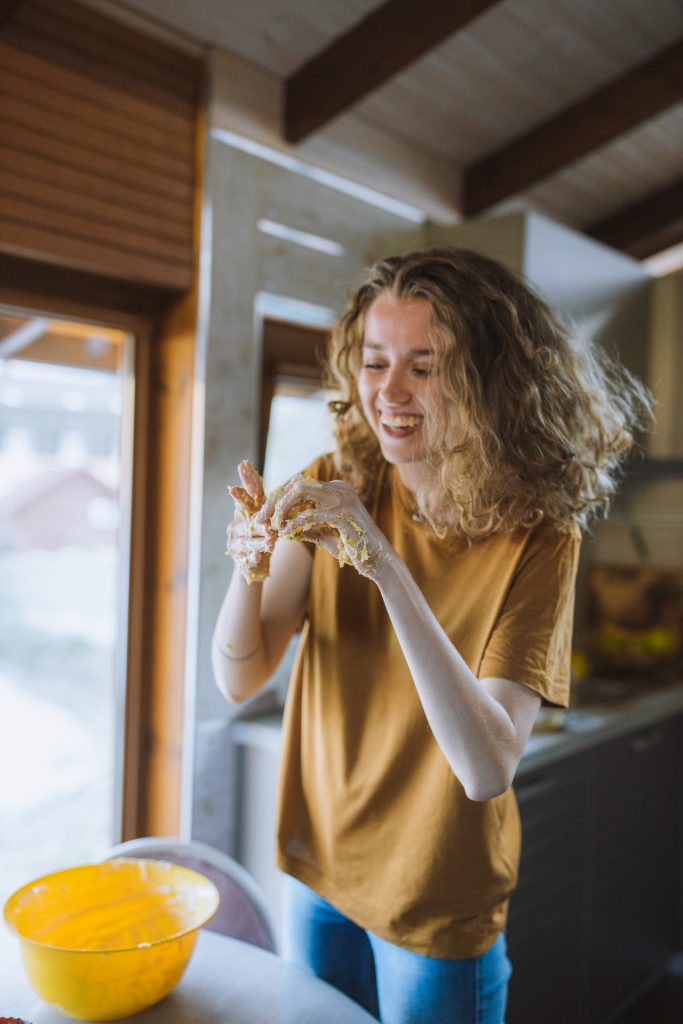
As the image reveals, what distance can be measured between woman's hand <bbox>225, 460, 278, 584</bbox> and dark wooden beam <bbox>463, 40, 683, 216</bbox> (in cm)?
202

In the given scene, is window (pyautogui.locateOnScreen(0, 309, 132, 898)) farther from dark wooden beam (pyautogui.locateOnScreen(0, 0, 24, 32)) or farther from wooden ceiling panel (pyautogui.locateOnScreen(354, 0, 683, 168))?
wooden ceiling panel (pyautogui.locateOnScreen(354, 0, 683, 168))

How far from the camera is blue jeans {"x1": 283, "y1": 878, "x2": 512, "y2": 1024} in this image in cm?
119

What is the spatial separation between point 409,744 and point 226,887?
19.3 inches

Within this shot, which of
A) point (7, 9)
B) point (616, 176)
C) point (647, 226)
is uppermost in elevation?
point (616, 176)

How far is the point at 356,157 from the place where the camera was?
2.57m

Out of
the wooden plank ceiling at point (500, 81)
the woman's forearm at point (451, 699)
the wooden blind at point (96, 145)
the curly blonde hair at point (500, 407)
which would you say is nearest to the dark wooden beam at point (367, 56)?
the wooden plank ceiling at point (500, 81)

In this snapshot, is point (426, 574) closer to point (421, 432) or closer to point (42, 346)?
point (421, 432)

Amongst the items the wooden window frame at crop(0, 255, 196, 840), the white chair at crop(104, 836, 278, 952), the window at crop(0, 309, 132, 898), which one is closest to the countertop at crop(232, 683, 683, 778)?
the wooden window frame at crop(0, 255, 196, 840)

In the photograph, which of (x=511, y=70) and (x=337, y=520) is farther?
(x=511, y=70)

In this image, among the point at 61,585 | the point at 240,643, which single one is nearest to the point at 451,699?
the point at 240,643

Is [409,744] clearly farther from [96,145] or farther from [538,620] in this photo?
[96,145]

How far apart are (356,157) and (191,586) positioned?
1303 mm

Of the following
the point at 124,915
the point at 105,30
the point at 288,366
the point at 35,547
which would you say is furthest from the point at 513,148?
the point at 124,915

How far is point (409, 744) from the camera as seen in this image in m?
1.23
